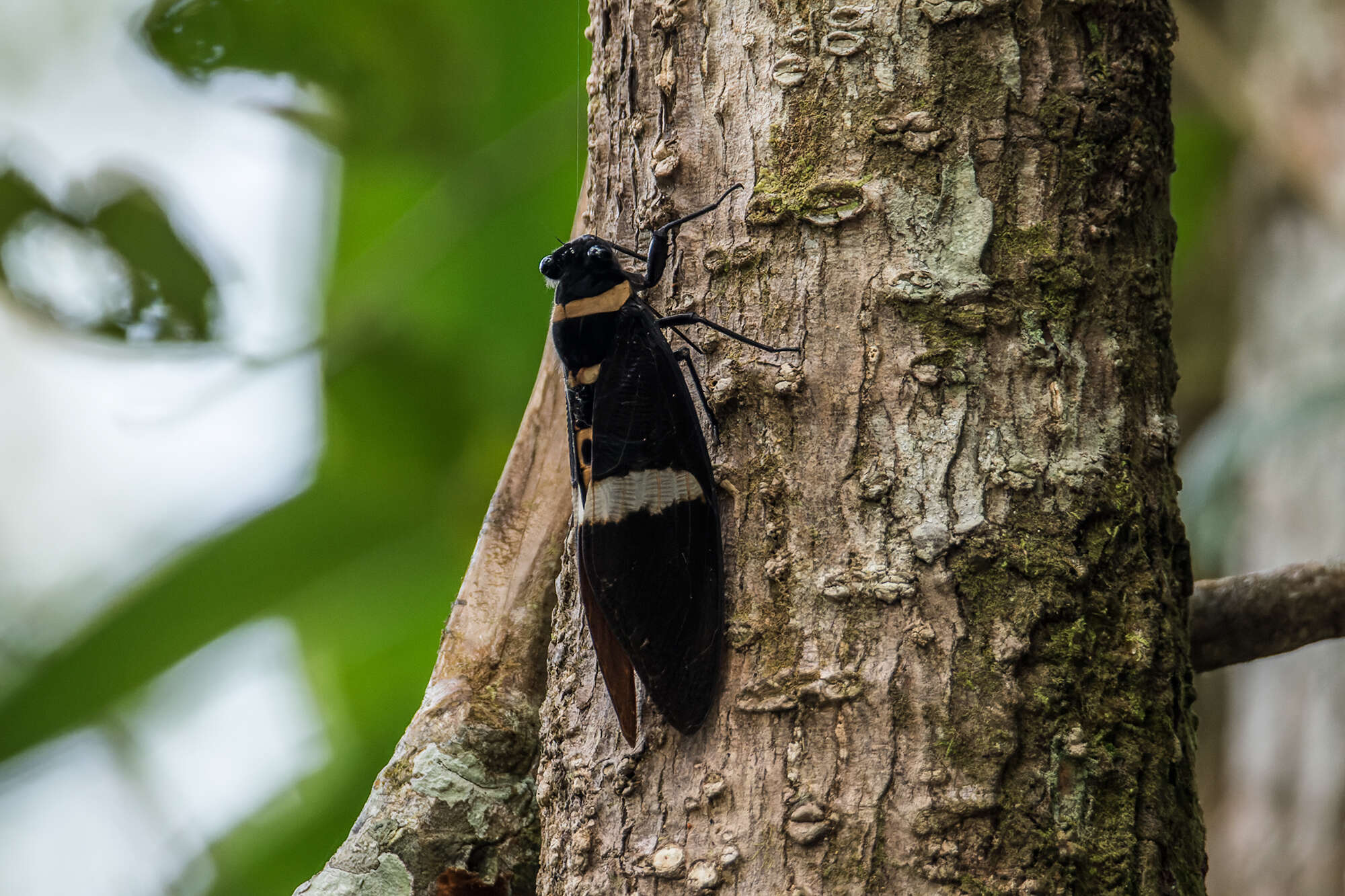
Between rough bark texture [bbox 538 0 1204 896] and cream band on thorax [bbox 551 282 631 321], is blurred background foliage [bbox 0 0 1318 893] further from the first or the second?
rough bark texture [bbox 538 0 1204 896]

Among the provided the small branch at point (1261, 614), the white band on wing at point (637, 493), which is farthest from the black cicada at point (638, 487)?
the small branch at point (1261, 614)

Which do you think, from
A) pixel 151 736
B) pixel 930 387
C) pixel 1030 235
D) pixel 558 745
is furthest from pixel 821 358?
pixel 151 736

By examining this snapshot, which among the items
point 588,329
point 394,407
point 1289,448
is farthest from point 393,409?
point 1289,448

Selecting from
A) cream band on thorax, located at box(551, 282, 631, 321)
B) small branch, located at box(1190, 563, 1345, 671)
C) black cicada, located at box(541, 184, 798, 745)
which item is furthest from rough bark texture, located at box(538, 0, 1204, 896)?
small branch, located at box(1190, 563, 1345, 671)

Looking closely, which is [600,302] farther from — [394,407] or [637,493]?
[394,407]

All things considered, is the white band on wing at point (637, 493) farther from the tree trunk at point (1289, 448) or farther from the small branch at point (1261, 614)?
the tree trunk at point (1289, 448)
